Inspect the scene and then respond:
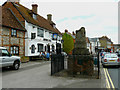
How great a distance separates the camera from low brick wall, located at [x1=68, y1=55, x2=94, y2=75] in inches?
340

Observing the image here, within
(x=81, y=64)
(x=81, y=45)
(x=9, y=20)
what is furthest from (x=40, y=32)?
(x=81, y=64)

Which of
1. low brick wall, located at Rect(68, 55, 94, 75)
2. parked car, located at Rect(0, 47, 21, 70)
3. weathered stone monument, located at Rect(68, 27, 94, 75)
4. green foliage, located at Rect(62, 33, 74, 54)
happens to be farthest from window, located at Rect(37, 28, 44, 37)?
low brick wall, located at Rect(68, 55, 94, 75)

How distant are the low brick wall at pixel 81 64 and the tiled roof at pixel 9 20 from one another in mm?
12223

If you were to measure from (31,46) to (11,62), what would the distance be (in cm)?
1143

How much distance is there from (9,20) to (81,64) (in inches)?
587

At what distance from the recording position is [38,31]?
2489cm

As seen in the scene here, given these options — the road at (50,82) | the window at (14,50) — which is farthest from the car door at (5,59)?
the window at (14,50)

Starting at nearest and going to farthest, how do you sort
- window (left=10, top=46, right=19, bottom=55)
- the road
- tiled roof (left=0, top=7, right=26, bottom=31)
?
1. the road
2. tiled roof (left=0, top=7, right=26, bottom=31)
3. window (left=10, top=46, right=19, bottom=55)

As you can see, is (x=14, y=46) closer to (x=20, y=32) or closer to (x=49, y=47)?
(x=20, y=32)

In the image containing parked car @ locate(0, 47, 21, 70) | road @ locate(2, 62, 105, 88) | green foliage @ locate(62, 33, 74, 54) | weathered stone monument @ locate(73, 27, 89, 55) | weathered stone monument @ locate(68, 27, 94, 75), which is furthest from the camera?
Answer: green foliage @ locate(62, 33, 74, 54)

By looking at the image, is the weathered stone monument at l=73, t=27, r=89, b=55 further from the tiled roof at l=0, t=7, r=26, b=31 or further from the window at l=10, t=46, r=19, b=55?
the window at l=10, t=46, r=19, b=55

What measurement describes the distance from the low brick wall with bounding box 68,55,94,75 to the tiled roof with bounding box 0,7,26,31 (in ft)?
40.1

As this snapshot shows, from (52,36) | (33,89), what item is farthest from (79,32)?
(52,36)

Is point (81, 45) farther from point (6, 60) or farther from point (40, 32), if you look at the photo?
point (40, 32)
